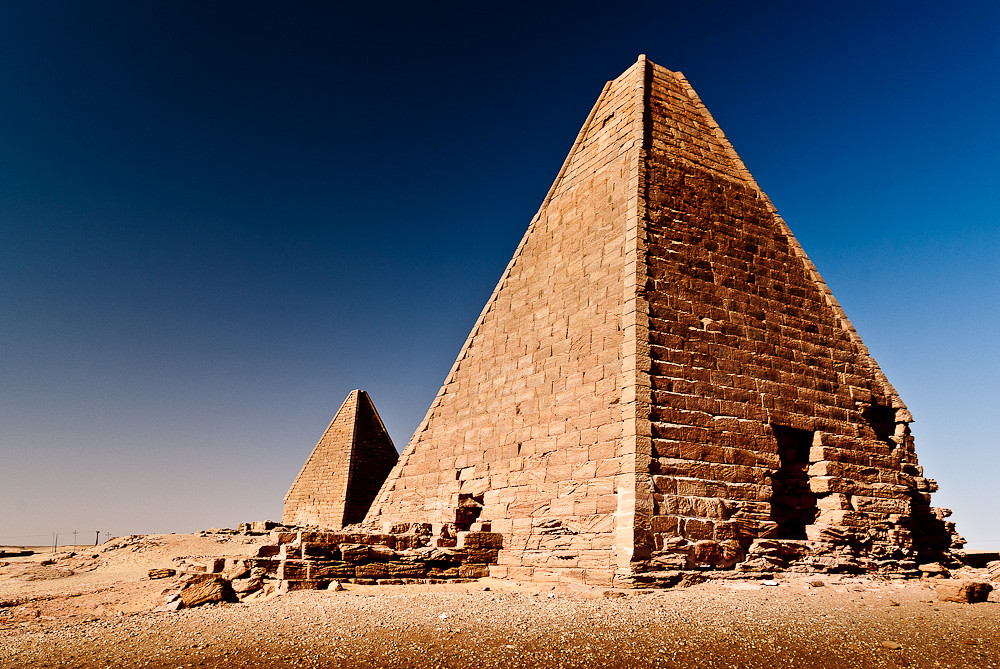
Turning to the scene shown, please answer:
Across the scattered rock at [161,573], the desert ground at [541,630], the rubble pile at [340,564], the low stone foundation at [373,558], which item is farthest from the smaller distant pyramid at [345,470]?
the desert ground at [541,630]

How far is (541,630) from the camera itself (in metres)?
5.16

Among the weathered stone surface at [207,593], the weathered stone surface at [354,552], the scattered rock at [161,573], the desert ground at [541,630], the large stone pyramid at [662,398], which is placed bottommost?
the scattered rock at [161,573]

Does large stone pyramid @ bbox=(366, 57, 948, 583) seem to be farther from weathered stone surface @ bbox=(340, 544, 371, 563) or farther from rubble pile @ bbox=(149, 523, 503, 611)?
weathered stone surface @ bbox=(340, 544, 371, 563)

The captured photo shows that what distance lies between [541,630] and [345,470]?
17882 mm

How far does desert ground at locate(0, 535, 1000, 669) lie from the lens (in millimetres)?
4609

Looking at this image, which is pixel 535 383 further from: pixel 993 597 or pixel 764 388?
pixel 993 597

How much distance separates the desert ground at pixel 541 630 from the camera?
4.61 meters

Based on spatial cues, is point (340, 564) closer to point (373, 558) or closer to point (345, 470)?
point (373, 558)

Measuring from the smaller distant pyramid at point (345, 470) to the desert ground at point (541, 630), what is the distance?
14.2 metres

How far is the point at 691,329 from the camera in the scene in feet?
29.3

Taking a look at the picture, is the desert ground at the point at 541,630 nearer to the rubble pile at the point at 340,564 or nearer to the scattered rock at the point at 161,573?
the rubble pile at the point at 340,564

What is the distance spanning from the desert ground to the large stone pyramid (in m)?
0.96

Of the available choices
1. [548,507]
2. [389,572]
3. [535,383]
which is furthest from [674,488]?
[389,572]

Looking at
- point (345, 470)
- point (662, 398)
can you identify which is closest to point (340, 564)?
point (662, 398)
